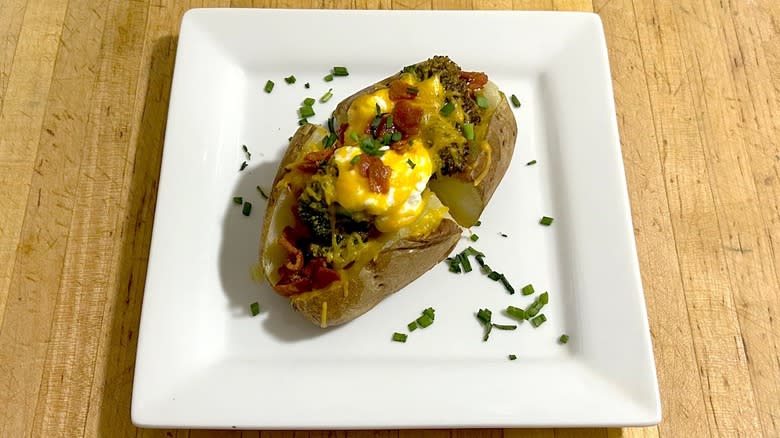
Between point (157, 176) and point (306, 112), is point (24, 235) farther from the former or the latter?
point (306, 112)

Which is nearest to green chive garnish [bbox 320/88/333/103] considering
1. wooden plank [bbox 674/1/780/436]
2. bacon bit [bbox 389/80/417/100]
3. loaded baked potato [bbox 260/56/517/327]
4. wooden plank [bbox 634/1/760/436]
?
loaded baked potato [bbox 260/56/517/327]

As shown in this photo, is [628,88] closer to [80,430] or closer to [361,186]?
[361,186]

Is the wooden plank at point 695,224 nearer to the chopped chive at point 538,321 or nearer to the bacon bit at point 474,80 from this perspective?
the chopped chive at point 538,321

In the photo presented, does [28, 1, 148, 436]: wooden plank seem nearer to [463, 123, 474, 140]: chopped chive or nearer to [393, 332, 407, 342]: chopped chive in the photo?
[393, 332, 407, 342]: chopped chive

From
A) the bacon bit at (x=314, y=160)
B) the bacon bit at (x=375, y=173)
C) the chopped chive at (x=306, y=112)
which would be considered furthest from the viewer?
the chopped chive at (x=306, y=112)

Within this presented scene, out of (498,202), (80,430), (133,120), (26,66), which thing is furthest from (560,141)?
(26,66)

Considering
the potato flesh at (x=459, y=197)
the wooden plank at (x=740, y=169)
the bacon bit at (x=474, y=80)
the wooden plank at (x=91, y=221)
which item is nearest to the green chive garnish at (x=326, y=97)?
the bacon bit at (x=474, y=80)
